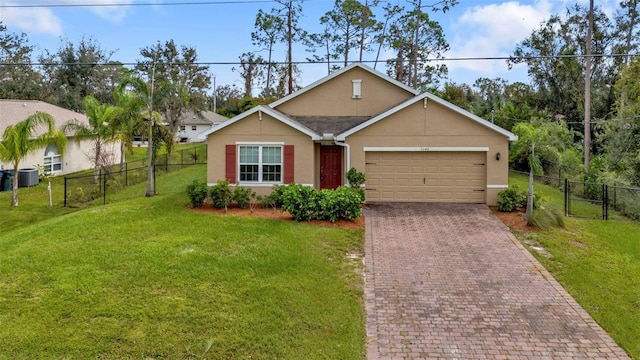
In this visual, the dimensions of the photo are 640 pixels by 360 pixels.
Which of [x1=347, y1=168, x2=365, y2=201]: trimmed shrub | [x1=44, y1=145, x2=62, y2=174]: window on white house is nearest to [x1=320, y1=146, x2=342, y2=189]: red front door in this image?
[x1=347, y1=168, x2=365, y2=201]: trimmed shrub

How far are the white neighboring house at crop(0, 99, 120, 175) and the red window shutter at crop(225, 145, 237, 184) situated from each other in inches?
466

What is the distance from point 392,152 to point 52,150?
1939 cm

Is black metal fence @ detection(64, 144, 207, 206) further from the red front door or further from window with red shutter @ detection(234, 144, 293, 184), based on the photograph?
the red front door

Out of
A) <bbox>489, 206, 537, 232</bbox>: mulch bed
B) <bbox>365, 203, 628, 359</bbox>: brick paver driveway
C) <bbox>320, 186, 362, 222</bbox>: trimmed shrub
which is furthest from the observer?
<bbox>320, 186, 362, 222</bbox>: trimmed shrub

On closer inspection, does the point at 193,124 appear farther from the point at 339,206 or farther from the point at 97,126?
the point at 339,206

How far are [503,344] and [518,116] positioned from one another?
29.3m

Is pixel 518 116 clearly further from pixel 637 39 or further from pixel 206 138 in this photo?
pixel 206 138

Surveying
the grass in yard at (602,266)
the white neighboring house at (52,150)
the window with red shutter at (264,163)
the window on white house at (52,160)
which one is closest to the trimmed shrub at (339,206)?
the window with red shutter at (264,163)

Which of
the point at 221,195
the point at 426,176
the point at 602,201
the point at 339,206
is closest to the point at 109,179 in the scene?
the point at 221,195

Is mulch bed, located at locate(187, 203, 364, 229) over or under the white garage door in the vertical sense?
under

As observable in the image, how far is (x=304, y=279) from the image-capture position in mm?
8438

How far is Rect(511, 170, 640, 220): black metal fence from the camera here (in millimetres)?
→ 14539

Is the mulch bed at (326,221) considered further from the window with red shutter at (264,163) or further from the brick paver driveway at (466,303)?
the window with red shutter at (264,163)

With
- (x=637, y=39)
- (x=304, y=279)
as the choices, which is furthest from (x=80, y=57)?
(x=637, y=39)
